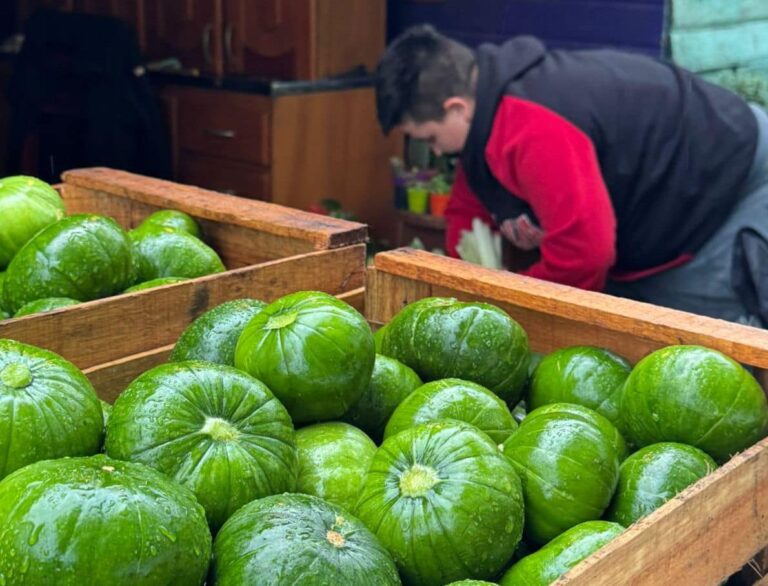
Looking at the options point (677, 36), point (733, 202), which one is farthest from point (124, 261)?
point (677, 36)

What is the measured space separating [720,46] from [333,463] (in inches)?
177

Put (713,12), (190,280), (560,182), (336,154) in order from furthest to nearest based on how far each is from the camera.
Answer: (336,154) → (713,12) → (560,182) → (190,280)

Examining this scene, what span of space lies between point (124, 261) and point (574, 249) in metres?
1.77

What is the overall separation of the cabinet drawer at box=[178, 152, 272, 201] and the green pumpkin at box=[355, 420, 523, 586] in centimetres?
475

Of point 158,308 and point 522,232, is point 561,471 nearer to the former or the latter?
point 158,308

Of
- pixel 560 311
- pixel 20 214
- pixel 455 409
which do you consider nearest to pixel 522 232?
pixel 560 311

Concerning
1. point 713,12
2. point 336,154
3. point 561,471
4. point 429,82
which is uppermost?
point 713,12

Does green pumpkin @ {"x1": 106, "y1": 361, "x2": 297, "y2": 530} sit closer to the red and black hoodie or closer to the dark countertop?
the red and black hoodie

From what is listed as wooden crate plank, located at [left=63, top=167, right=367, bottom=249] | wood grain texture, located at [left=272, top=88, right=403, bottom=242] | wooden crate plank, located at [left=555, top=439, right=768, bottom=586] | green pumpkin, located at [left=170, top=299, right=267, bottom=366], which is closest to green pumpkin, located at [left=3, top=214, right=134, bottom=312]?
green pumpkin, located at [left=170, top=299, right=267, bottom=366]

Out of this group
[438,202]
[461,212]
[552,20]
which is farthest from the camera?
[438,202]

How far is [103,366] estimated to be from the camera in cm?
203

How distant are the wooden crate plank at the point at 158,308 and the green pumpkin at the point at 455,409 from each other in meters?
0.64

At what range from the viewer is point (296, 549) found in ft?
4.07

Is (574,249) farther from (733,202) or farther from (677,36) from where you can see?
(677,36)
